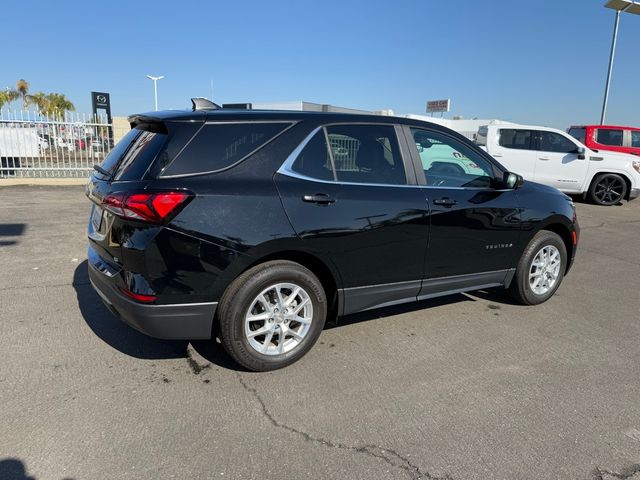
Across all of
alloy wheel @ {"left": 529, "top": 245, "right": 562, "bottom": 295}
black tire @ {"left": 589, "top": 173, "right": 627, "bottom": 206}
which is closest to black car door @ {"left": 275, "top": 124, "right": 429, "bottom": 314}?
alloy wheel @ {"left": 529, "top": 245, "right": 562, "bottom": 295}

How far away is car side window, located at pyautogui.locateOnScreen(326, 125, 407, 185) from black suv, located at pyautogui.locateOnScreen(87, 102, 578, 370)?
1 centimetres

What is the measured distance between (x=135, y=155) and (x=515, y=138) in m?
11.3

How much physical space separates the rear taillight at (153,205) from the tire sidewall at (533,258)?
325 centimetres

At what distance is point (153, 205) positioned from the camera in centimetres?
279

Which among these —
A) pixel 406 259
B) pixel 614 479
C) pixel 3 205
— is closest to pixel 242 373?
pixel 406 259

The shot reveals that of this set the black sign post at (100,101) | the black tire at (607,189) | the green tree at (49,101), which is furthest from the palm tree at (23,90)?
the black tire at (607,189)

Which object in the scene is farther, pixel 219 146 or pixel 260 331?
pixel 260 331

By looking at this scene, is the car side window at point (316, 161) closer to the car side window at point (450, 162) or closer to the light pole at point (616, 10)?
the car side window at point (450, 162)

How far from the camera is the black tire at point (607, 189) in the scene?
1214cm

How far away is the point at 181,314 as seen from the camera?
2.96 meters

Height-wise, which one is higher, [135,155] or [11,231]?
[135,155]

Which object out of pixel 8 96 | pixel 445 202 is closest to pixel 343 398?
pixel 445 202

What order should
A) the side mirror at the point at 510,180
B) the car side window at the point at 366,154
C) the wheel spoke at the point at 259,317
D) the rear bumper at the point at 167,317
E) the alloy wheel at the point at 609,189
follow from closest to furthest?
the rear bumper at the point at 167,317 < the wheel spoke at the point at 259,317 < the car side window at the point at 366,154 < the side mirror at the point at 510,180 < the alloy wheel at the point at 609,189

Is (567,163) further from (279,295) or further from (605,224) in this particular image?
(279,295)
